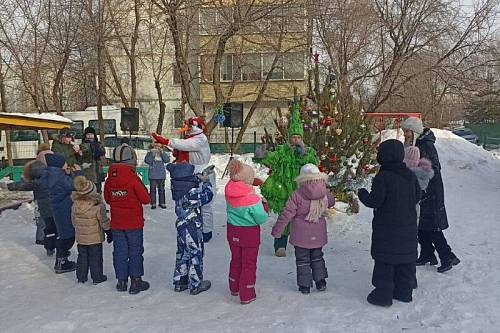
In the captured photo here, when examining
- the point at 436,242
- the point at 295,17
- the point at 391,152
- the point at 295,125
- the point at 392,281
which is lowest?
the point at 392,281

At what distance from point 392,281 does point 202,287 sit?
2.05 meters

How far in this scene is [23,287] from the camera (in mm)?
6195

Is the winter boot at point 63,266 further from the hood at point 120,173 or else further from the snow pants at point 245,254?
the snow pants at point 245,254

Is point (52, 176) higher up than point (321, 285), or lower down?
higher up

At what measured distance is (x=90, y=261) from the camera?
6184mm

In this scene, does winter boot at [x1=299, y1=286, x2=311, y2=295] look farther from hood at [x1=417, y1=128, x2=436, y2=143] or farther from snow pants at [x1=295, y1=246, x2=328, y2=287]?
hood at [x1=417, y1=128, x2=436, y2=143]

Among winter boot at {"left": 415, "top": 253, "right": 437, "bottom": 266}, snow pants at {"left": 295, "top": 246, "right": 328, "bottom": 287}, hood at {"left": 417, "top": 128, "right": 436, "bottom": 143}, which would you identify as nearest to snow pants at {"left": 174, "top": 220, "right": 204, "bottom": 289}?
snow pants at {"left": 295, "top": 246, "right": 328, "bottom": 287}

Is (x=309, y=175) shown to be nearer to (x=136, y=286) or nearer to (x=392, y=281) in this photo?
(x=392, y=281)

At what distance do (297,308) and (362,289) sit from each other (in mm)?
917

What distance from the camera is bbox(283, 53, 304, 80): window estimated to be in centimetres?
2352

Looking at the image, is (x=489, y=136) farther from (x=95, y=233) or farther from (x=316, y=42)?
(x=95, y=233)

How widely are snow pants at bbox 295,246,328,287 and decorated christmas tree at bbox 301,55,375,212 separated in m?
3.06

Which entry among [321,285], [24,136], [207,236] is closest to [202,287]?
[321,285]

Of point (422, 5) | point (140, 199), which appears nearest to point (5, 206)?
point (140, 199)
